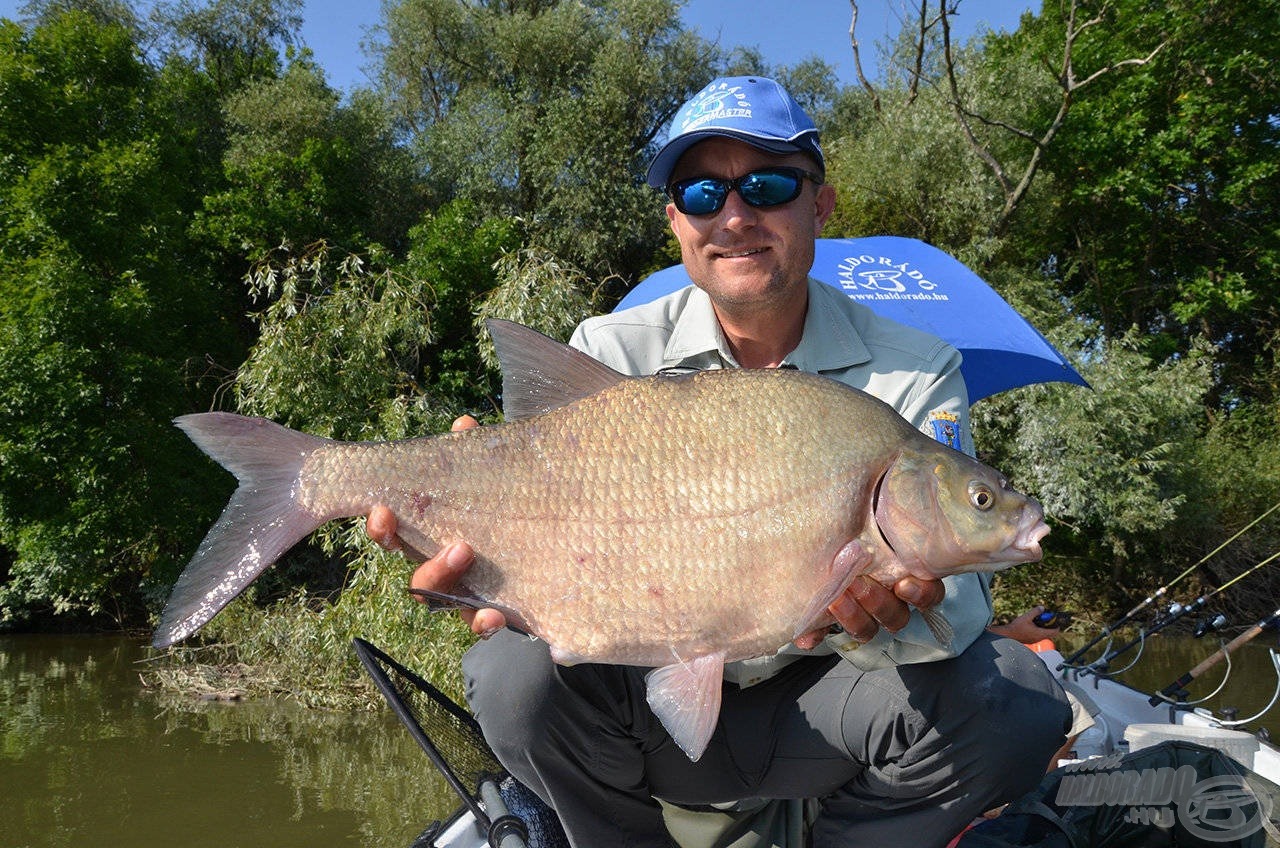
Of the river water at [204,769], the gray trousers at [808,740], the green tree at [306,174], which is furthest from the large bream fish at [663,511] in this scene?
the green tree at [306,174]

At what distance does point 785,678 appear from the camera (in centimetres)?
243

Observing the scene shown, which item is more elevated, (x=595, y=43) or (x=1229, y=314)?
(x=595, y=43)

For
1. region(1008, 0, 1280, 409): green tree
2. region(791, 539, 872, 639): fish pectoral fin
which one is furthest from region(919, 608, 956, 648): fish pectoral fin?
region(1008, 0, 1280, 409): green tree

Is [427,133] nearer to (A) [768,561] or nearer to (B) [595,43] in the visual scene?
(B) [595,43]

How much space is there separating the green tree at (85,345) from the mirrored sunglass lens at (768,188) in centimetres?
1108

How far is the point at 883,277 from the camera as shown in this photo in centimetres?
494

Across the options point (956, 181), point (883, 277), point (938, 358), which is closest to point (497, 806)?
point (938, 358)

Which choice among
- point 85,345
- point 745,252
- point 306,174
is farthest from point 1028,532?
point 306,174

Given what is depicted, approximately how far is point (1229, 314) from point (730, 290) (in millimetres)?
16889

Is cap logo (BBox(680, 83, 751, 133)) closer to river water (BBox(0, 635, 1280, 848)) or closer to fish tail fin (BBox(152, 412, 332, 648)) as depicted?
fish tail fin (BBox(152, 412, 332, 648))

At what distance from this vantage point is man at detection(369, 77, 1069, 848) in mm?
2193

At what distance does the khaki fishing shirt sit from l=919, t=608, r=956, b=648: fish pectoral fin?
15 centimetres

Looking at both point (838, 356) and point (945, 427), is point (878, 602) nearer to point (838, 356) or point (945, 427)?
point (945, 427)

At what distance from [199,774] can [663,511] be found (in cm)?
683
